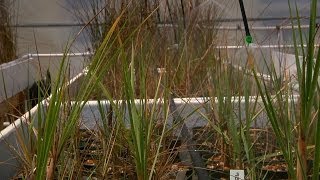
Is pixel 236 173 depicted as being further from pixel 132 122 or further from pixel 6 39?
pixel 6 39

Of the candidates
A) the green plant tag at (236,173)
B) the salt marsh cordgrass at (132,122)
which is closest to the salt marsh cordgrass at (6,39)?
the salt marsh cordgrass at (132,122)

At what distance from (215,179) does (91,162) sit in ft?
1.49

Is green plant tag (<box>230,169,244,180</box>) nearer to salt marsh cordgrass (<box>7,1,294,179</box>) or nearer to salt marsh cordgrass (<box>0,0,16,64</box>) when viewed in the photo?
salt marsh cordgrass (<box>7,1,294,179</box>)

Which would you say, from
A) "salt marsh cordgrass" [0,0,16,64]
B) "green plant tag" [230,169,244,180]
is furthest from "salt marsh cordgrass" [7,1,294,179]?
"salt marsh cordgrass" [0,0,16,64]

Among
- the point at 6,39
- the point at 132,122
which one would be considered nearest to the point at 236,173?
the point at 132,122

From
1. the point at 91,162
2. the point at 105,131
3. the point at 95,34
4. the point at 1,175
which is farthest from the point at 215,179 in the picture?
the point at 95,34

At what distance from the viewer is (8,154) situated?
1.78 metres

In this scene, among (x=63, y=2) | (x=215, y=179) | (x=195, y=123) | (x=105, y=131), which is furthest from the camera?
(x=63, y=2)

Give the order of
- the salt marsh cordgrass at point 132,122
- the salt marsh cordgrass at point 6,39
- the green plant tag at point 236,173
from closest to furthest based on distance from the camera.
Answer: the salt marsh cordgrass at point 132,122
the green plant tag at point 236,173
the salt marsh cordgrass at point 6,39

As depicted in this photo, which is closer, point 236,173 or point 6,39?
point 236,173

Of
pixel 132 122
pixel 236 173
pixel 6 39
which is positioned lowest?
pixel 236 173

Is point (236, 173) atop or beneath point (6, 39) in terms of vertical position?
beneath

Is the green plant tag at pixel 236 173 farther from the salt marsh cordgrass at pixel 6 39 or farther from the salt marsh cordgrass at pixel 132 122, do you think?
the salt marsh cordgrass at pixel 6 39

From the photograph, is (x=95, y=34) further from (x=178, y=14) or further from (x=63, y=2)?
(x=63, y=2)
